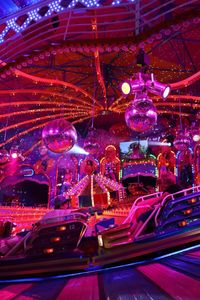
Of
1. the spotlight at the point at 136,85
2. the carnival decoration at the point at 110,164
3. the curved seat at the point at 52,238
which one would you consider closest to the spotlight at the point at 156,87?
the spotlight at the point at 136,85

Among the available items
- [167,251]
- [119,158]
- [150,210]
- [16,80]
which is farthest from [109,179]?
[167,251]

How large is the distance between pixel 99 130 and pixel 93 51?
348 inches

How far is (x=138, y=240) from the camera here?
164 inches

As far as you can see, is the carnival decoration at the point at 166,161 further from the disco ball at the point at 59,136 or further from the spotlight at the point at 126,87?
the disco ball at the point at 59,136

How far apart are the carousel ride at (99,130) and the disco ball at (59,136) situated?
0.05ft

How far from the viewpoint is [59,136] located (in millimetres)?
4496

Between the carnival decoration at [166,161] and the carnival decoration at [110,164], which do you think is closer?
the carnival decoration at [166,161]

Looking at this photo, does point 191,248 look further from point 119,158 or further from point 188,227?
point 119,158

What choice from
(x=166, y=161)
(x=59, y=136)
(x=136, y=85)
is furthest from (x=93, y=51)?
(x=166, y=161)

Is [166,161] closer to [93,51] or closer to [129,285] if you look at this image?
[93,51]

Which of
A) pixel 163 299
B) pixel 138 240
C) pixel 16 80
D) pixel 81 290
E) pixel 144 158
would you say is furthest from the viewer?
pixel 144 158

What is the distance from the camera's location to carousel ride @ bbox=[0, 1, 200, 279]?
391 centimetres

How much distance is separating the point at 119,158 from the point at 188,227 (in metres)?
8.53

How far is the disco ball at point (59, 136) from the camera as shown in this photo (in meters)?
4.51
